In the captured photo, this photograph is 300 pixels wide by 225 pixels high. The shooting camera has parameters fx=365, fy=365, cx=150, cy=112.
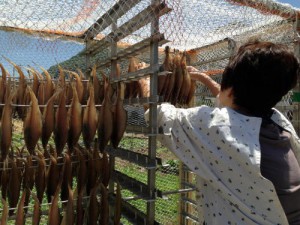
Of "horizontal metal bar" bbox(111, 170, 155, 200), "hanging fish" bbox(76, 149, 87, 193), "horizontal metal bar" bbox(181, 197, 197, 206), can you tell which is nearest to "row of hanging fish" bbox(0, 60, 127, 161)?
"hanging fish" bbox(76, 149, 87, 193)

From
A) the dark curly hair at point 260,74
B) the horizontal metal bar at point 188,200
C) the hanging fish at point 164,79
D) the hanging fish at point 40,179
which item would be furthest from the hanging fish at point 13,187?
the horizontal metal bar at point 188,200

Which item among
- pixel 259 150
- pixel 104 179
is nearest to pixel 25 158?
pixel 104 179

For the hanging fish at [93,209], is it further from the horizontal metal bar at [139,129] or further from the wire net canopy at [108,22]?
the wire net canopy at [108,22]

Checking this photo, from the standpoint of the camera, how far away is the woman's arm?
A: 83.9 inches

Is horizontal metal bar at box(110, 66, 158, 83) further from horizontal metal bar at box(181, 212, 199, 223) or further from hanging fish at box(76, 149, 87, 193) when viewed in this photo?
horizontal metal bar at box(181, 212, 199, 223)

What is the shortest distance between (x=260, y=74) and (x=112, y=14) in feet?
4.23

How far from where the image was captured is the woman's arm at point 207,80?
213cm

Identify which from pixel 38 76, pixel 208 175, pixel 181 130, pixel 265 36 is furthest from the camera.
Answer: pixel 265 36

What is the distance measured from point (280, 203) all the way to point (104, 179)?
110 centimetres

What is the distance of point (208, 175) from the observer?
146 centimetres

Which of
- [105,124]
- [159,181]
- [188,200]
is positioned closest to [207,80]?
[105,124]

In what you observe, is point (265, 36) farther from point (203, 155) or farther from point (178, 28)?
point (203, 155)

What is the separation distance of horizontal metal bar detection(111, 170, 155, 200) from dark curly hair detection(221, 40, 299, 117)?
82 cm

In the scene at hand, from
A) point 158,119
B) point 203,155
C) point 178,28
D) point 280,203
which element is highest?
point 178,28
